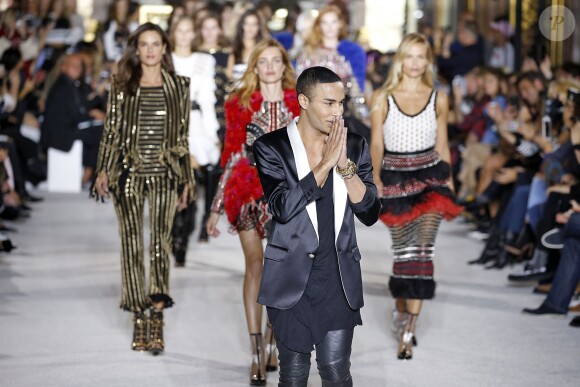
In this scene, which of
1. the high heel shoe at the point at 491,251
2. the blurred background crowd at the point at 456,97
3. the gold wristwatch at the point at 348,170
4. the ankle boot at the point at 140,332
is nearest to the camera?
the gold wristwatch at the point at 348,170

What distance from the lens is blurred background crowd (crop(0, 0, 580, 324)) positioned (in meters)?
8.86

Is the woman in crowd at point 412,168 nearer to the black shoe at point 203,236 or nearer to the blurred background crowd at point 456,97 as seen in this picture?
the blurred background crowd at point 456,97

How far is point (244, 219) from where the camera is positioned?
6.20 m

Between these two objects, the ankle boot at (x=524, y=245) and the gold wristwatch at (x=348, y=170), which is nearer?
the gold wristwatch at (x=348, y=170)

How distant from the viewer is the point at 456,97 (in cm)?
1349

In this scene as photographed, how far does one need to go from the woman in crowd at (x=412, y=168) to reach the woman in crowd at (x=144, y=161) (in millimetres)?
1080

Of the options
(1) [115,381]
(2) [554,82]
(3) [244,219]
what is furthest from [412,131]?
(2) [554,82]

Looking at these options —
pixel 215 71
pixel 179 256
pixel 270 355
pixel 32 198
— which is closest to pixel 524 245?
pixel 179 256

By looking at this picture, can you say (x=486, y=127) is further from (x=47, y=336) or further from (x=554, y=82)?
(x=47, y=336)

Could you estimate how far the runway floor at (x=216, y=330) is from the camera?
20.4 feet

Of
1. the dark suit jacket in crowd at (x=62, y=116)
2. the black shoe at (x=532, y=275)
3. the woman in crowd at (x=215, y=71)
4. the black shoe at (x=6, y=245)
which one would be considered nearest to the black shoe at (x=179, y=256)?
the woman in crowd at (x=215, y=71)

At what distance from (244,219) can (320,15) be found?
432 centimetres

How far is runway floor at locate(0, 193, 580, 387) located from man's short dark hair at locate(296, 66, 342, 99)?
1866 millimetres

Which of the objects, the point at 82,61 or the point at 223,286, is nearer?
the point at 223,286
